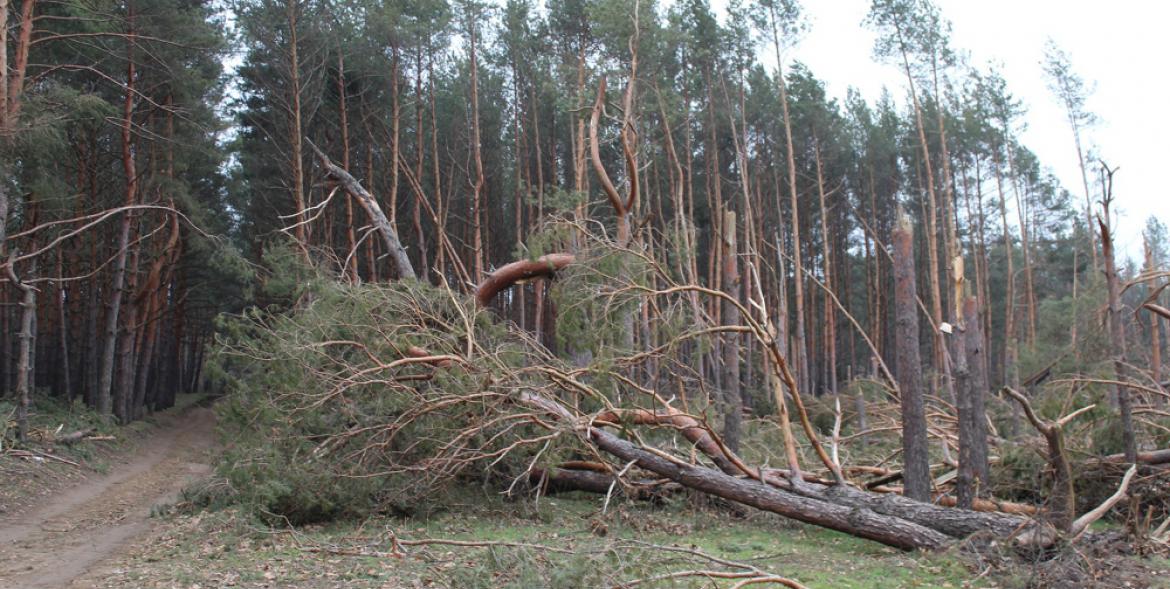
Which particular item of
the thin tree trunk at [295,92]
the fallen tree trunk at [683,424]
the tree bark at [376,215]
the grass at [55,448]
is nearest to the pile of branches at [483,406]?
the fallen tree trunk at [683,424]

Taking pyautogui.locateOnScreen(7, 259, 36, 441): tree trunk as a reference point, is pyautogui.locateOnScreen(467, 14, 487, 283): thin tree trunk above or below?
above

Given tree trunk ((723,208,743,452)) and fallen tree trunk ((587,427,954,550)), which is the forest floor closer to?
fallen tree trunk ((587,427,954,550))

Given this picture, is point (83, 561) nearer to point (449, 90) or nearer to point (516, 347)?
point (516, 347)

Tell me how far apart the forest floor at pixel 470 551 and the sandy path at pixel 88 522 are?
0.03 m

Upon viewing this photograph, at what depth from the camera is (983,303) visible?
27156mm

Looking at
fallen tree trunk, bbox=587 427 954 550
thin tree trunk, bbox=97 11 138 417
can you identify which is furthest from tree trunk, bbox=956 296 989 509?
thin tree trunk, bbox=97 11 138 417

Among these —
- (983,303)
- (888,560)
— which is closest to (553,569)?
(888,560)

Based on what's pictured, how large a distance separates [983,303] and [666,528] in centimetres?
2353

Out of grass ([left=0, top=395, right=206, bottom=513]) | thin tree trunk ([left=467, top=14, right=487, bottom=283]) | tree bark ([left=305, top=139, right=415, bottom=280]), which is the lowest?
grass ([left=0, top=395, right=206, bottom=513])

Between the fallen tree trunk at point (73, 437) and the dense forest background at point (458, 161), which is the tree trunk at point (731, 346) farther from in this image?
the fallen tree trunk at point (73, 437)

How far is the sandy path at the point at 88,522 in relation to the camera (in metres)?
6.04

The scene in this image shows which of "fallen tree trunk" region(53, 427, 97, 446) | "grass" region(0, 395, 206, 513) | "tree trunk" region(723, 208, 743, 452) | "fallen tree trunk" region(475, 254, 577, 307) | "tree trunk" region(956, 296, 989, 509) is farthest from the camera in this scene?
"fallen tree trunk" region(53, 427, 97, 446)

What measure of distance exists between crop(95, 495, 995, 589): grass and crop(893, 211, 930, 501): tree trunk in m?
0.86

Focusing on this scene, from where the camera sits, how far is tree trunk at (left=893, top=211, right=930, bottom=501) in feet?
23.8
